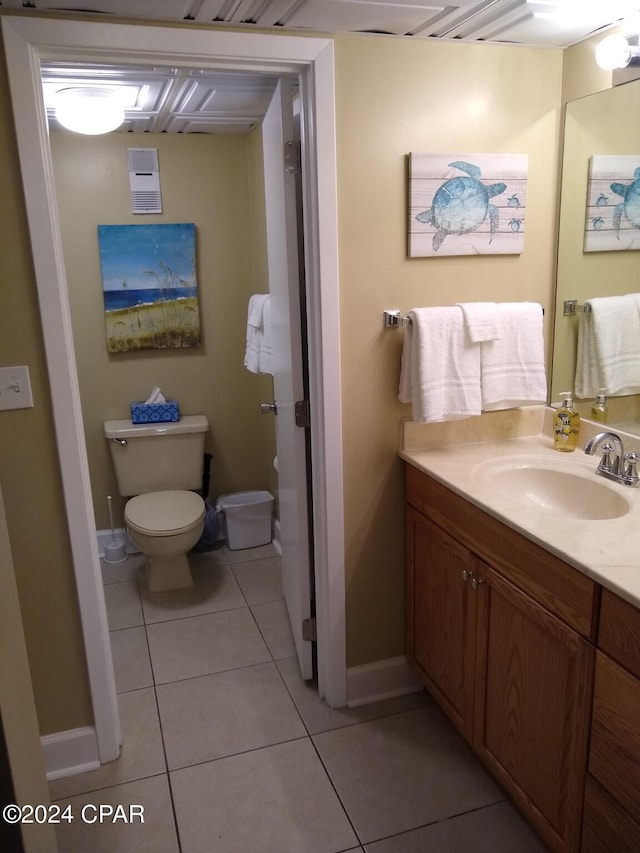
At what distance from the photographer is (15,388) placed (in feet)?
5.74

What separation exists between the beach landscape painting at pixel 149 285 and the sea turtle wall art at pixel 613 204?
6.51 feet

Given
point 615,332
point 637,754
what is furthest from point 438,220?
point 637,754

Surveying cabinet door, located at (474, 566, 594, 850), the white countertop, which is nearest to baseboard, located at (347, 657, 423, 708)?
cabinet door, located at (474, 566, 594, 850)

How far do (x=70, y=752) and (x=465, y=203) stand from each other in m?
2.08

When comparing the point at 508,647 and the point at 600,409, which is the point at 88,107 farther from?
the point at 508,647

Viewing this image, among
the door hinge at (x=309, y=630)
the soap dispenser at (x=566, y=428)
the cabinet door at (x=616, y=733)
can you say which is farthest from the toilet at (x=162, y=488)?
the cabinet door at (x=616, y=733)

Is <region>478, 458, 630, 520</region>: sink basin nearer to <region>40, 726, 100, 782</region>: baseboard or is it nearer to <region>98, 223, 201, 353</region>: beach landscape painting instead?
<region>40, 726, 100, 782</region>: baseboard

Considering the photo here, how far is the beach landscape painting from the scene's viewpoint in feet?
10.6

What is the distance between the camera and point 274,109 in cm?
209

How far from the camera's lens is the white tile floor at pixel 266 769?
1.76 meters

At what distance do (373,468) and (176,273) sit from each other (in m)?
1.75

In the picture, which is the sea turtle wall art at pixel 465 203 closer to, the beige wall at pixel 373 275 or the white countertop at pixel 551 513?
the beige wall at pixel 373 275

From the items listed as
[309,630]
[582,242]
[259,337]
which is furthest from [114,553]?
[582,242]

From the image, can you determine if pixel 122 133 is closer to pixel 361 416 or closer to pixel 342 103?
pixel 342 103
